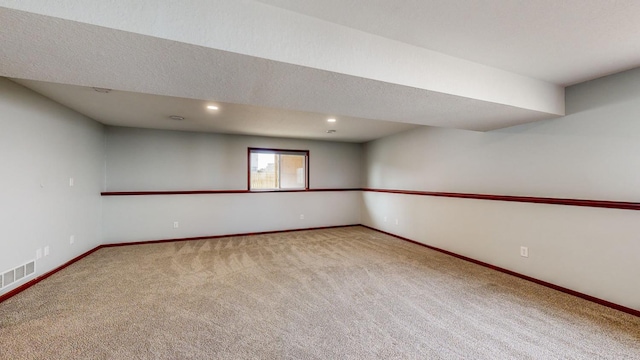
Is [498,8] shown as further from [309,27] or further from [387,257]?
[387,257]

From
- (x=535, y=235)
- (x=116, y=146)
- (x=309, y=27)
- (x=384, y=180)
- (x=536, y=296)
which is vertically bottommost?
(x=536, y=296)

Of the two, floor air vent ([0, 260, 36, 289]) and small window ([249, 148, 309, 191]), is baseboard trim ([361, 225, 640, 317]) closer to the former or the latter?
small window ([249, 148, 309, 191])

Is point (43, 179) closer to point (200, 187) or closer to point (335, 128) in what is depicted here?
point (200, 187)

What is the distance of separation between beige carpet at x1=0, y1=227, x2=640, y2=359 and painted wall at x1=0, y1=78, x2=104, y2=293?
440mm

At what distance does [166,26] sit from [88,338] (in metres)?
2.21

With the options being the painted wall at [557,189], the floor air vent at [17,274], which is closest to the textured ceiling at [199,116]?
the painted wall at [557,189]

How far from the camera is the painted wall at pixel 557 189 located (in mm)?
2248

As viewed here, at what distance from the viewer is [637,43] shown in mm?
1812

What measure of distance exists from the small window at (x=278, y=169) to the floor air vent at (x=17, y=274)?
3.28m

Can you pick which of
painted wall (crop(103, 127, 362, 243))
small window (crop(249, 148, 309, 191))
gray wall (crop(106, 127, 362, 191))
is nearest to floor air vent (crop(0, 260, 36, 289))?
painted wall (crop(103, 127, 362, 243))

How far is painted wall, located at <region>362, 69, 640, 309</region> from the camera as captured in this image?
2.25 meters

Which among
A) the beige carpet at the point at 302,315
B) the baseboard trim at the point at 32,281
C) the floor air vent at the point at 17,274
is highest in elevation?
the floor air vent at the point at 17,274

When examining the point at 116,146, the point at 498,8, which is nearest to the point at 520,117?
the point at 498,8

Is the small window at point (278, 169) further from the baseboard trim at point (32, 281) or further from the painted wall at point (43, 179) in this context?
the baseboard trim at point (32, 281)
